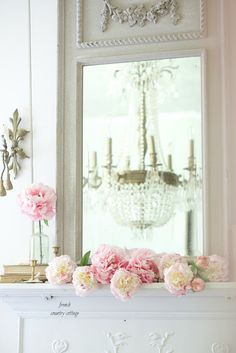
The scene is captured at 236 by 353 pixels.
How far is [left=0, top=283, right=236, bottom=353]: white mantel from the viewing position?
2309 mm

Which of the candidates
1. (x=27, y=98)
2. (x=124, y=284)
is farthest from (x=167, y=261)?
(x=27, y=98)

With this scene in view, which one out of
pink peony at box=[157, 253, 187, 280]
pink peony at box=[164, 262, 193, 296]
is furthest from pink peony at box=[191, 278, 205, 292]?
pink peony at box=[157, 253, 187, 280]

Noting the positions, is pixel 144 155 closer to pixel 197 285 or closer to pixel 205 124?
pixel 205 124

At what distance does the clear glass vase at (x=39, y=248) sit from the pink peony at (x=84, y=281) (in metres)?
0.27

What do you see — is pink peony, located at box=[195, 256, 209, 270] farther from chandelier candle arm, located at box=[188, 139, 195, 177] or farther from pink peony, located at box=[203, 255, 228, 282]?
chandelier candle arm, located at box=[188, 139, 195, 177]

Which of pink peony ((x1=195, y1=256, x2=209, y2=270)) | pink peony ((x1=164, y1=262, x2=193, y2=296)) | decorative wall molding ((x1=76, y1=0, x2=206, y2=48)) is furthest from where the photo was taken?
decorative wall molding ((x1=76, y1=0, x2=206, y2=48))

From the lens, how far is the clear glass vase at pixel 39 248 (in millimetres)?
2496

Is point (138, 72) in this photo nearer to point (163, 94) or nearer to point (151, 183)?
point (163, 94)

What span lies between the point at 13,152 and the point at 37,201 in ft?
0.96

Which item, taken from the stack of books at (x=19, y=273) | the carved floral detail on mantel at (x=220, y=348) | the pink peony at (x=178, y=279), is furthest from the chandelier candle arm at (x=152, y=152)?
the carved floral detail on mantel at (x=220, y=348)

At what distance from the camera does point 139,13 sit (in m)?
2.55

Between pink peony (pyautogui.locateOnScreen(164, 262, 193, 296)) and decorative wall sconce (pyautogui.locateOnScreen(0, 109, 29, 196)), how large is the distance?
80 centimetres

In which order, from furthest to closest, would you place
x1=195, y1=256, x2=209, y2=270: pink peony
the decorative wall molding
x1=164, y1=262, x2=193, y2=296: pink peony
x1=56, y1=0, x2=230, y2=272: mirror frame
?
the decorative wall molding, x1=56, y1=0, x2=230, y2=272: mirror frame, x1=195, y1=256, x2=209, y2=270: pink peony, x1=164, y1=262, x2=193, y2=296: pink peony

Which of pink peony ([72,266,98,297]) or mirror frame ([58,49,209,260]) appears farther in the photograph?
mirror frame ([58,49,209,260])
